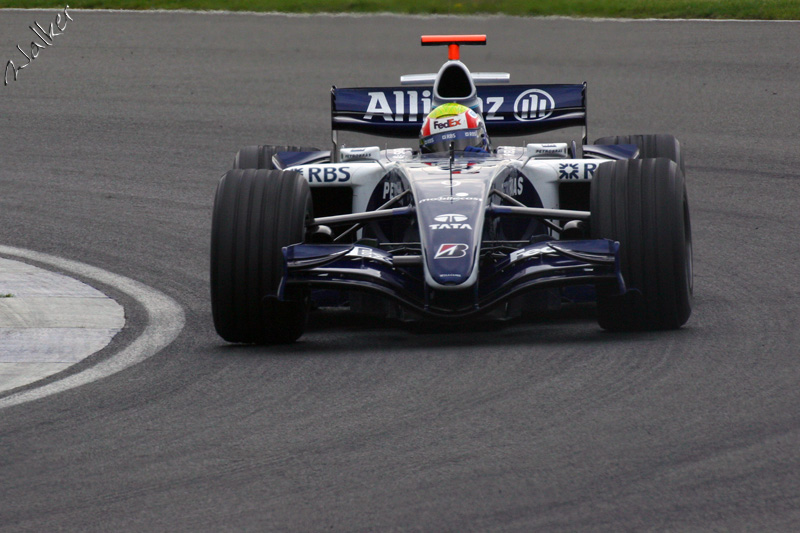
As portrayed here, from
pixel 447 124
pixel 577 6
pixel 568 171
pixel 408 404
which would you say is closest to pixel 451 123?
pixel 447 124

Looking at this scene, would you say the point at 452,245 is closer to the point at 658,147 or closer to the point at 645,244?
the point at 645,244

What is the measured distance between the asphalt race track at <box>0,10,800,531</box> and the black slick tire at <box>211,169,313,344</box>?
0.56 ft

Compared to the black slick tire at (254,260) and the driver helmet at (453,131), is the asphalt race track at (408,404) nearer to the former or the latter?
the black slick tire at (254,260)

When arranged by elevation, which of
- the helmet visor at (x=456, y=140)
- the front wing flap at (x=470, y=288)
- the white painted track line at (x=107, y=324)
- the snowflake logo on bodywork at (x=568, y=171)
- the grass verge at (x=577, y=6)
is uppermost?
the grass verge at (x=577, y=6)

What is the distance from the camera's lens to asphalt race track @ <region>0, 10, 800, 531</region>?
512cm

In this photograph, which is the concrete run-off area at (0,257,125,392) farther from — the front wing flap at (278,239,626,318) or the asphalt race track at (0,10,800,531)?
the front wing flap at (278,239,626,318)

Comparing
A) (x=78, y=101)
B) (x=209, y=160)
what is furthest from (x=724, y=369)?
(x=78, y=101)

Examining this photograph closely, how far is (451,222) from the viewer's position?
8.17 metres

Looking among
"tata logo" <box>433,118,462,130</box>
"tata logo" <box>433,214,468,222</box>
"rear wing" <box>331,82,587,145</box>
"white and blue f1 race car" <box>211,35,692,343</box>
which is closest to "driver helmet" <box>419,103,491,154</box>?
"tata logo" <box>433,118,462,130</box>

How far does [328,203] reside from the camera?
394 inches

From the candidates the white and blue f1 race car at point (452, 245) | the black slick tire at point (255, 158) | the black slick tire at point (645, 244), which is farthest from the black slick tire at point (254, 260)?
→ the black slick tire at point (255, 158)

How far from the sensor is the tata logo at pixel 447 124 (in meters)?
10.0

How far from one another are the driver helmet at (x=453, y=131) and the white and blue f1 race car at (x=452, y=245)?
443mm

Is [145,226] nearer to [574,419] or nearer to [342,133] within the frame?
[342,133]
